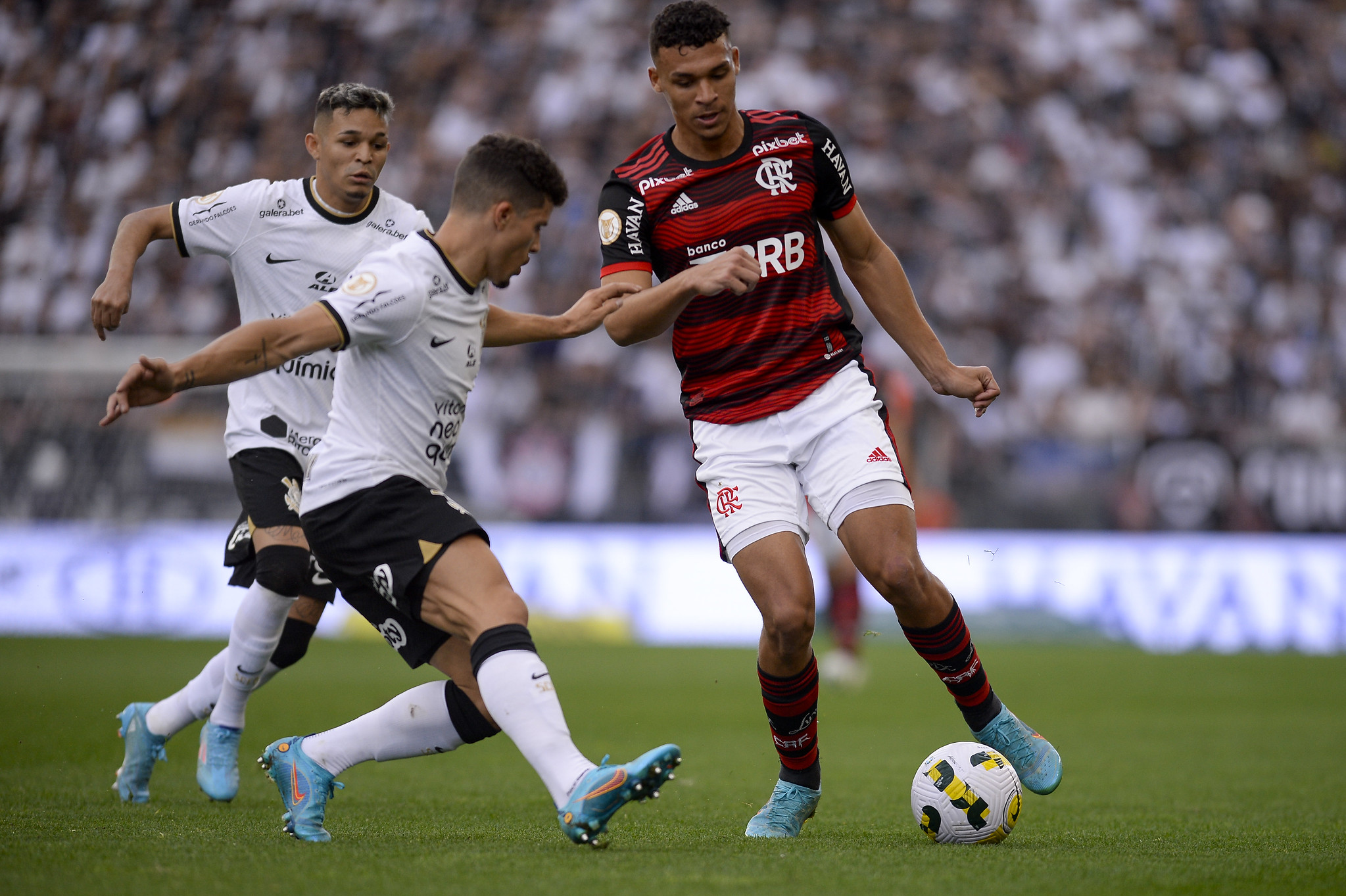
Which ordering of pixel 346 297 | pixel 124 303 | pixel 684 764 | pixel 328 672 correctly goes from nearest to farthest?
1. pixel 346 297
2. pixel 124 303
3. pixel 684 764
4. pixel 328 672

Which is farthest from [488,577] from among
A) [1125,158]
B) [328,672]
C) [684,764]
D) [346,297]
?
[1125,158]

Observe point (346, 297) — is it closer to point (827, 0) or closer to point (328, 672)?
point (328, 672)

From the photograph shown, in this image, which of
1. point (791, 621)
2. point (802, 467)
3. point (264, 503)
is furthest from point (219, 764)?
point (802, 467)

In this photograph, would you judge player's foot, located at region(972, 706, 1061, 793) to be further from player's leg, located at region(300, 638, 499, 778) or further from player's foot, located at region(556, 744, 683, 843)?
player's leg, located at region(300, 638, 499, 778)

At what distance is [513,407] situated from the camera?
49.4ft

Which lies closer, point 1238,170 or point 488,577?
point 488,577

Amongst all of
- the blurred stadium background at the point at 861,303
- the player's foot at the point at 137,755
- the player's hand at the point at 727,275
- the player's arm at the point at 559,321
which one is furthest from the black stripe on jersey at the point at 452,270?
the blurred stadium background at the point at 861,303

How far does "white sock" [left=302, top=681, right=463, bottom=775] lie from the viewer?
417 cm

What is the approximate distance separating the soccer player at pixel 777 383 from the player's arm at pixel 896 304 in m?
0.02

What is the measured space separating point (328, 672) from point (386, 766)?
15.1 ft

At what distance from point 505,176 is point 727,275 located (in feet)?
2.28

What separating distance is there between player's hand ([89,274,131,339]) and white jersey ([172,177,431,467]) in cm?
61

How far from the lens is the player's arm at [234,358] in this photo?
354cm

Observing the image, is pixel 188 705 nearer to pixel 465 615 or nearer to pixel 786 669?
pixel 465 615
